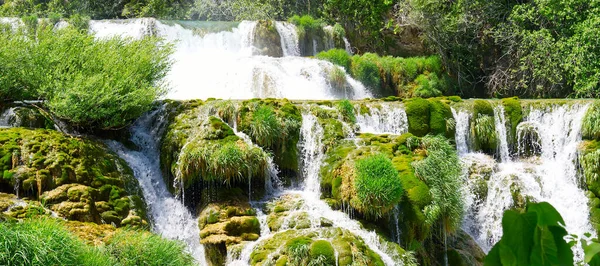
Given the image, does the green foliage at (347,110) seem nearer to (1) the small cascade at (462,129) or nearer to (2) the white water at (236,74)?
(1) the small cascade at (462,129)

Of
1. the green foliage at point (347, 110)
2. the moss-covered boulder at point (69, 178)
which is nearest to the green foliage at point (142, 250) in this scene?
the moss-covered boulder at point (69, 178)

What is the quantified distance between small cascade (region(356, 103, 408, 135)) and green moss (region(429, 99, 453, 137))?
0.66 metres

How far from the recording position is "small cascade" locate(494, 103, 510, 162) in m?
13.8

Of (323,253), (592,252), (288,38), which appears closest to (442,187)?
(323,253)

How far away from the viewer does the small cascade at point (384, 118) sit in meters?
13.1

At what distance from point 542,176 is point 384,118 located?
355 cm

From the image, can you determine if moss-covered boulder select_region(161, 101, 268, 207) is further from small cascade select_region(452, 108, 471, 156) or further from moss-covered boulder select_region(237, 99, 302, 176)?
small cascade select_region(452, 108, 471, 156)

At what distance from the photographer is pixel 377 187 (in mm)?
9359

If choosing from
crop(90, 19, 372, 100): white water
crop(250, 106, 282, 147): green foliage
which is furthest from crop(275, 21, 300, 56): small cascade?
crop(250, 106, 282, 147): green foliage

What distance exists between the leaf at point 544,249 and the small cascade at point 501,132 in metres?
13.4

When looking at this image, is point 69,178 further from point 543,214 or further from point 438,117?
point 543,214

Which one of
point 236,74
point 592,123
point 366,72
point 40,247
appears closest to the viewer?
point 40,247

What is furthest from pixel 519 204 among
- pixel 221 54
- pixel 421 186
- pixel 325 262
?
pixel 221 54

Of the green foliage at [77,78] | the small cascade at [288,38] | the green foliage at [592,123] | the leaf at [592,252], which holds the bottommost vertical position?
the green foliage at [592,123]
